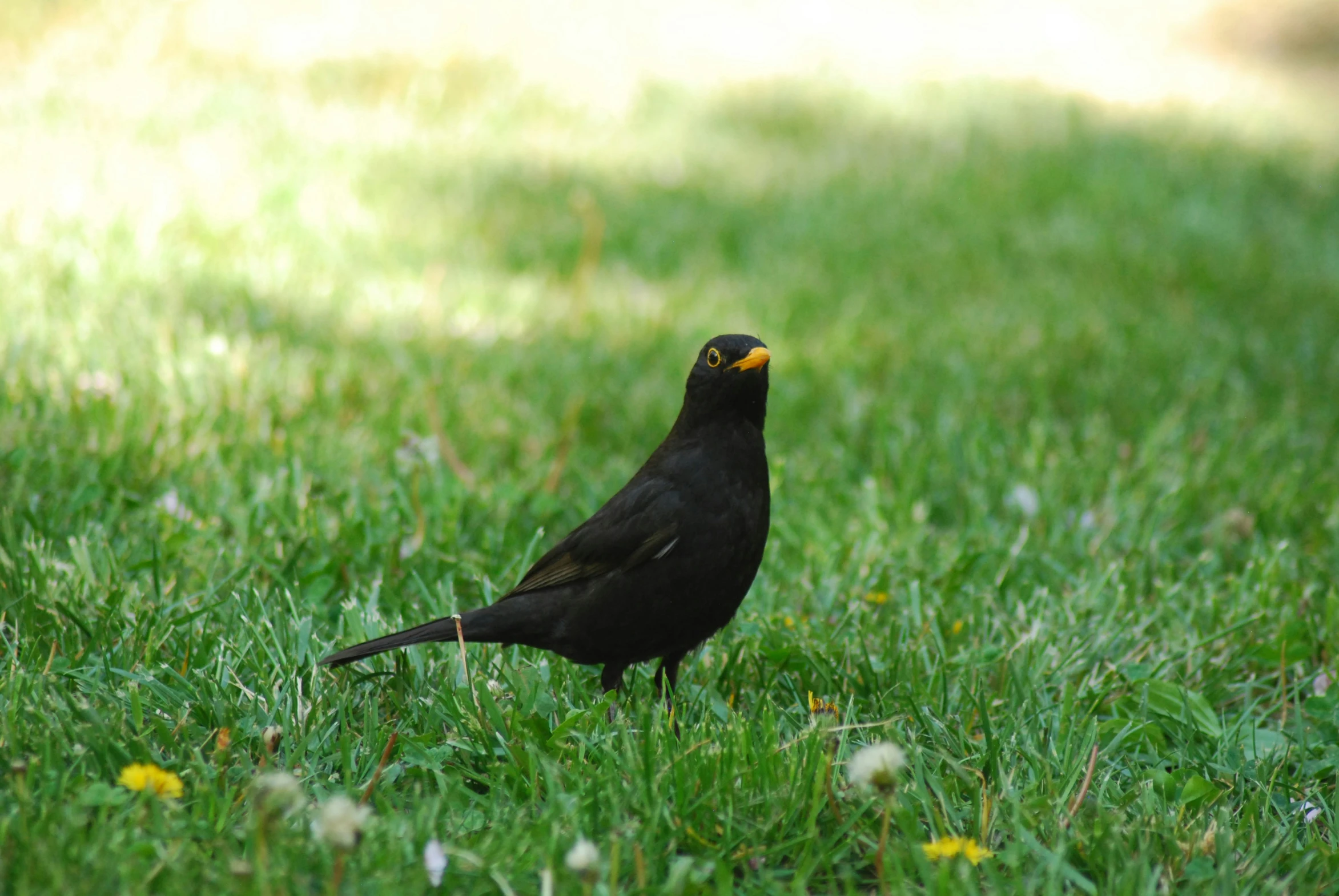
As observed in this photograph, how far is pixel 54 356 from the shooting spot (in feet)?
14.1

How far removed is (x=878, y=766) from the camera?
1856mm

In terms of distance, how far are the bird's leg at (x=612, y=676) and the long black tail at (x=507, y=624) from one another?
0.49 ft

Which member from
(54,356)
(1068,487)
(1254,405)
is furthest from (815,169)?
(54,356)

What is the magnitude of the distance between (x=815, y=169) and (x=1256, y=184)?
3.48 meters

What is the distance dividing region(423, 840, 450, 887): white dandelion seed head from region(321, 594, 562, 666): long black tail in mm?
696

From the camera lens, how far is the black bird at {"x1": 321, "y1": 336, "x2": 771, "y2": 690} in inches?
101

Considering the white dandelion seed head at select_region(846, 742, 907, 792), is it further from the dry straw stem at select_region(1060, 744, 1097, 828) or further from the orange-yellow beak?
the orange-yellow beak

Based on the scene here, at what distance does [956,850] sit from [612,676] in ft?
3.18

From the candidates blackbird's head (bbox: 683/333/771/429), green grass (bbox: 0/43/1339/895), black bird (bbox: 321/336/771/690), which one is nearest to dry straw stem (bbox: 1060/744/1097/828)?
green grass (bbox: 0/43/1339/895)

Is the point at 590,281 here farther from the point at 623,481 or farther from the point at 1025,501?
the point at 1025,501

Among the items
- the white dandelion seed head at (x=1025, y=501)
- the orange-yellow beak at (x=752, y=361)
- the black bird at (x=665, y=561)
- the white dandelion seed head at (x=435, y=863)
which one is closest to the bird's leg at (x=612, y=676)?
the black bird at (x=665, y=561)

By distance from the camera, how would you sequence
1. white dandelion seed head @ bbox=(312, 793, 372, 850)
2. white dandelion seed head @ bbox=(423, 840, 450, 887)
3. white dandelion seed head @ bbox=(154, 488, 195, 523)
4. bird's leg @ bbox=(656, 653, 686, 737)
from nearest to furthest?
1. white dandelion seed head @ bbox=(312, 793, 372, 850)
2. white dandelion seed head @ bbox=(423, 840, 450, 887)
3. bird's leg @ bbox=(656, 653, 686, 737)
4. white dandelion seed head @ bbox=(154, 488, 195, 523)

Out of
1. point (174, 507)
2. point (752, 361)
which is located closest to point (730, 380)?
point (752, 361)

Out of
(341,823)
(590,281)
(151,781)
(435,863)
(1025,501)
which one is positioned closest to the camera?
(341,823)
